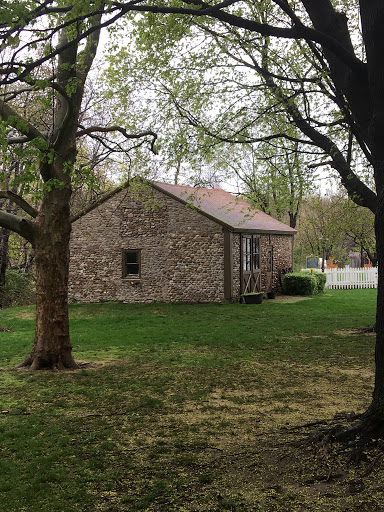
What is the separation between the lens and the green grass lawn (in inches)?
182

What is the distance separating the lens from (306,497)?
4445 millimetres

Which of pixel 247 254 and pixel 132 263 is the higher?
pixel 247 254

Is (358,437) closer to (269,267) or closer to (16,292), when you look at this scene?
(269,267)

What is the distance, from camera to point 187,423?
22.3 feet

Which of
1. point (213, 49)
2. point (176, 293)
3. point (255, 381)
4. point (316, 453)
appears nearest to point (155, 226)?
point (176, 293)

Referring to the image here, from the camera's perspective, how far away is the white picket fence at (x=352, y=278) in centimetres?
3184

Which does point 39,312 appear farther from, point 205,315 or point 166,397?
point 205,315

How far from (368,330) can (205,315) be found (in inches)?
234

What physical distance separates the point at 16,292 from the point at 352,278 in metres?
18.9

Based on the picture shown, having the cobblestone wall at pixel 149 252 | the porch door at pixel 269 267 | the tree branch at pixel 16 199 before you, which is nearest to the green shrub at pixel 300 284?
the porch door at pixel 269 267

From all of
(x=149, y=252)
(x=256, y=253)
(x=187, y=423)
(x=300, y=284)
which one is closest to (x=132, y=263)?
(x=149, y=252)

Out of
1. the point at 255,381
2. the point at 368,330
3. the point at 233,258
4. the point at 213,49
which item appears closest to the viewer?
the point at 255,381

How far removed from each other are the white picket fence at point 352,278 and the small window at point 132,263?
13.5 metres

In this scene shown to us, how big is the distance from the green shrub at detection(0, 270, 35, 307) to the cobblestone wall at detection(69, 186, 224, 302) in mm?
2940
